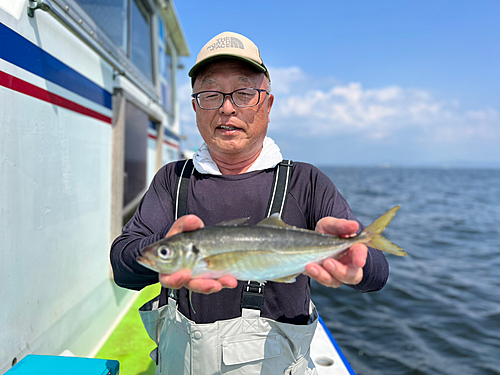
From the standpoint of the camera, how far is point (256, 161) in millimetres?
2822

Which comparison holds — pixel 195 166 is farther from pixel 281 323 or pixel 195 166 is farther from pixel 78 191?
pixel 78 191

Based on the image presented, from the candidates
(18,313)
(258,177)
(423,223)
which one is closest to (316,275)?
(258,177)

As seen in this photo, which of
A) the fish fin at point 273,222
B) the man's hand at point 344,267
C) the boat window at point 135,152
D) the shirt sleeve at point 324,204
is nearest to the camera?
the man's hand at point 344,267

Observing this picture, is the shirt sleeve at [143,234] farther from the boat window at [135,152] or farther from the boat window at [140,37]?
the boat window at [140,37]

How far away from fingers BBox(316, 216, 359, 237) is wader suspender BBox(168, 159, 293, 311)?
0.40m

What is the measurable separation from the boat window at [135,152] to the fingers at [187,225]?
4562mm

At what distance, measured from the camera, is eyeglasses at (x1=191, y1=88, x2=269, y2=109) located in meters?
2.63

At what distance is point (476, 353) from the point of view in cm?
706

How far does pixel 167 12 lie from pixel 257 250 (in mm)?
9484

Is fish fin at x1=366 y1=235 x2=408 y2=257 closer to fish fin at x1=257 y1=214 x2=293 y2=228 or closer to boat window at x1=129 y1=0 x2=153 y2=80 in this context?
fish fin at x1=257 y1=214 x2=293 y2=228

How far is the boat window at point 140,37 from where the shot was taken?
690 centimetres

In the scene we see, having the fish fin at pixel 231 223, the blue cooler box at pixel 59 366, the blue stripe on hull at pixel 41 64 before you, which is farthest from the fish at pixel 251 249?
the blue stripe on hull at pixel 41 64

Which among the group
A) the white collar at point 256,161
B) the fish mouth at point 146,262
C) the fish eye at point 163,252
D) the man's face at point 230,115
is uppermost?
the man's face at point 230,115

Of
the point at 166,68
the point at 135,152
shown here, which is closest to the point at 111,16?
the point at 135,152
